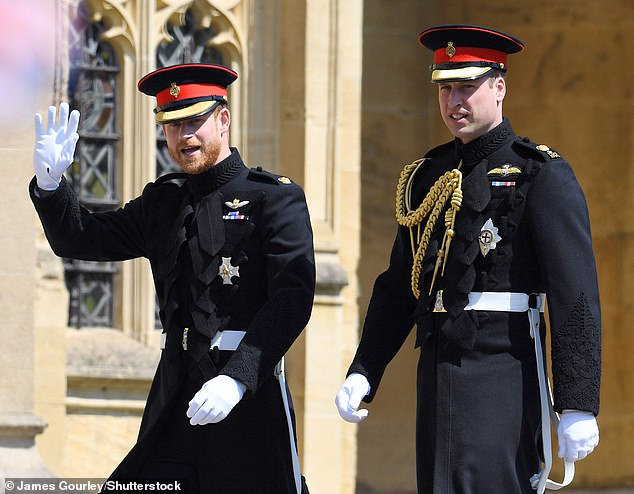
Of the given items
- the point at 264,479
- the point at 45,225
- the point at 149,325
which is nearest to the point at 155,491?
the point at 264,479

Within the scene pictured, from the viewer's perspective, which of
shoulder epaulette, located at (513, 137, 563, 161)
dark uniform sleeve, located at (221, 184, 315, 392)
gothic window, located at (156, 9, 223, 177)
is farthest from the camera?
gothic window, located at (156, 9, 223, 177)

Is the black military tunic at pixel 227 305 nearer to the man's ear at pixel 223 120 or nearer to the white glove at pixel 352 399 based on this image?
the man's ear at pixel 223 120

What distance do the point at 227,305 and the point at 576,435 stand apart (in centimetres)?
132

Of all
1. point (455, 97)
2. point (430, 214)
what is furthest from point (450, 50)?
point (430, 214)

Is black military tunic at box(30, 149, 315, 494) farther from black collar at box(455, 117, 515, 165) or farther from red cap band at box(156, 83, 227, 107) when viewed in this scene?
black collar at box(455, 117, 515, 165)

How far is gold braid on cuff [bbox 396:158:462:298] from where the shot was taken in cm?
598

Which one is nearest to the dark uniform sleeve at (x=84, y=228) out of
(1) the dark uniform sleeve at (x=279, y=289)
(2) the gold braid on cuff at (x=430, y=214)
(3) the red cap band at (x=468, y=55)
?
(1) the dark uniform sleeve at (x=279, y=289)

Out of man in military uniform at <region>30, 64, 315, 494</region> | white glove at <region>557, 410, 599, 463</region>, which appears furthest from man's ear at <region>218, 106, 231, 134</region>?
white glove at <region>557, 410, 599, 463</region>

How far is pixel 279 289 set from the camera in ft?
20.3

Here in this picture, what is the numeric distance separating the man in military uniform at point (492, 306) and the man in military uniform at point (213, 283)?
0.36 m

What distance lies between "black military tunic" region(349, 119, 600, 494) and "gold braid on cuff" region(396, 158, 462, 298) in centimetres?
3

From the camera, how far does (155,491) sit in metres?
6.19

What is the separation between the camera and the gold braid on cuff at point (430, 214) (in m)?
5.98

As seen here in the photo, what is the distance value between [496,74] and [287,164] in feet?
15.1
